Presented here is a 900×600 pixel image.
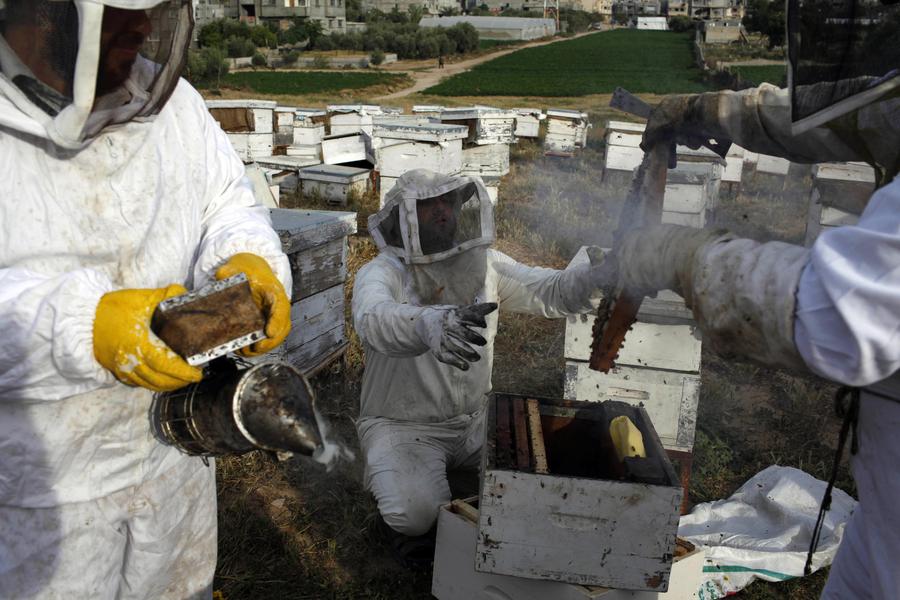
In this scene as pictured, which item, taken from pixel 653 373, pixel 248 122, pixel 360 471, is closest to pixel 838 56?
pixel 653 373

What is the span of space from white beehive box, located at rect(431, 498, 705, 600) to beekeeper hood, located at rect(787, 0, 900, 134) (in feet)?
5.32

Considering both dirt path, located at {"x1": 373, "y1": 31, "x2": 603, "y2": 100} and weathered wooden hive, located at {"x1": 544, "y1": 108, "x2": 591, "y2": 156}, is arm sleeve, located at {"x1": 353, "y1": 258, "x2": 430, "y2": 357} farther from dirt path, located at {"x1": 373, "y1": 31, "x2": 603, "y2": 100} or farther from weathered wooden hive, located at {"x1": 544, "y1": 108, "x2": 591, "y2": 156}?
dirt path, located at {"x1": 373, "y1": 31, "x2": 603, "y2": 100}

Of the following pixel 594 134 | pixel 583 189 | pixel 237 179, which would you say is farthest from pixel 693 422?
pixel 594 134

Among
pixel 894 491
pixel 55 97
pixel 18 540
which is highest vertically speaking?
pixel 55 97

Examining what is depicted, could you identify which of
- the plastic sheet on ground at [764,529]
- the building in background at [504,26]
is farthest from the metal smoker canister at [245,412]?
the building in background at [504,26]

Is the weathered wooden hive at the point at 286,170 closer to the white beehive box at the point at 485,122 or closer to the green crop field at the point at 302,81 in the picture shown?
the white beehive box at the point at 485,122

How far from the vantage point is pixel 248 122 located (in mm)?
8836

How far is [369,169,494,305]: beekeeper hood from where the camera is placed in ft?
9.55

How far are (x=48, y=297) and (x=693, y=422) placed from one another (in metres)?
2.66

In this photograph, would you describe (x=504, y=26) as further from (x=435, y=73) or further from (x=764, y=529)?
(x=764, y=529)

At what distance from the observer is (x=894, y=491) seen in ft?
4.84

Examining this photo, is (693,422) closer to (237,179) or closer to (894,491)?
(894,491)

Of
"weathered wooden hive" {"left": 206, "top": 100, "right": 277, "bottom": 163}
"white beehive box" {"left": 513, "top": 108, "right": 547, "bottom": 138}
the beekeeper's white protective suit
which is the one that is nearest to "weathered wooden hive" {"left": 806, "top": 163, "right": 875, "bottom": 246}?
the beekeeper's white protective suit

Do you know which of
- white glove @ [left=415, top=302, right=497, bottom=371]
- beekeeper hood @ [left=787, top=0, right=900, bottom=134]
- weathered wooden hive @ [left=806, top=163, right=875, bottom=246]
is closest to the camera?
beekeeper hood @ [left=787, top=0, right=900, bottom=134]
